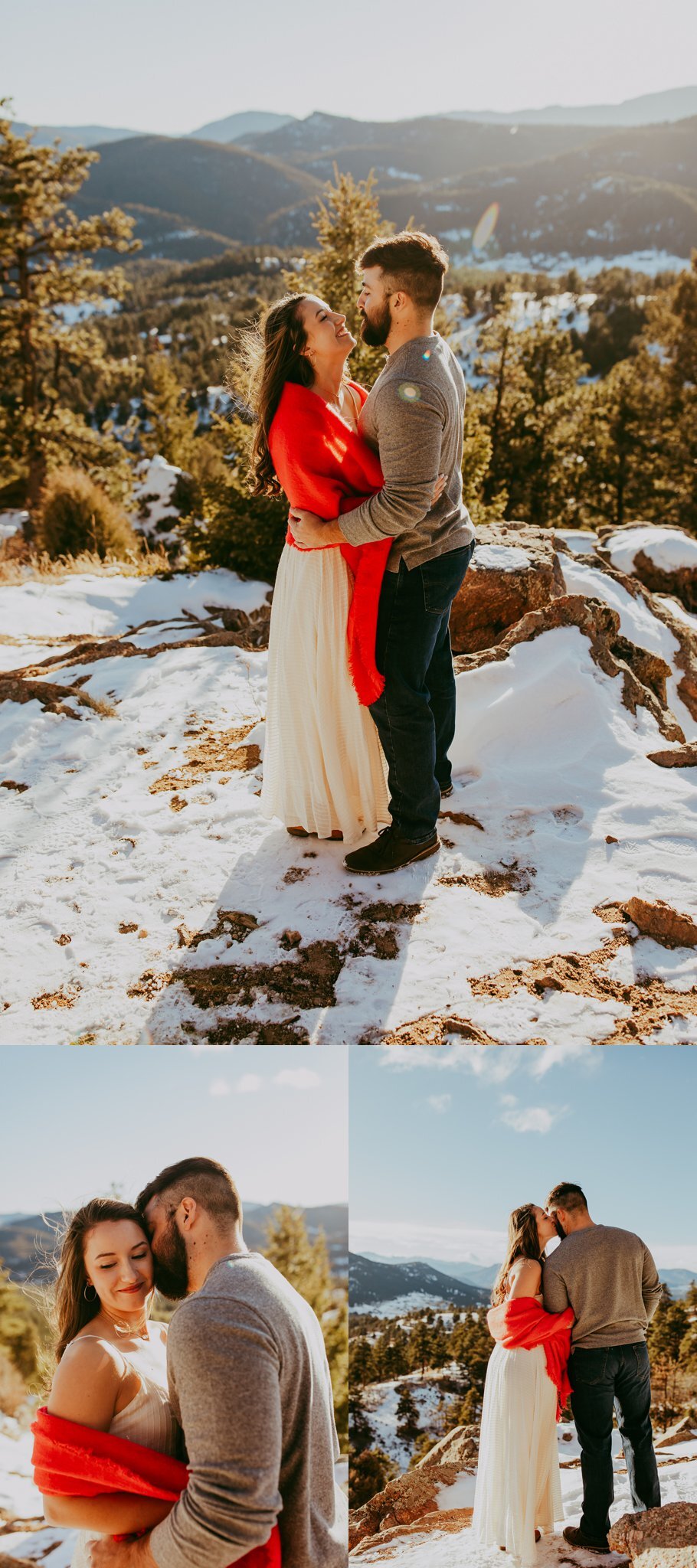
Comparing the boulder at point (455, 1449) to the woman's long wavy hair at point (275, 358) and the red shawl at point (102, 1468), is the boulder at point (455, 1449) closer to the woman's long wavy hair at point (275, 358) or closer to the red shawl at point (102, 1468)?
the red shawl at point (102, 1468)

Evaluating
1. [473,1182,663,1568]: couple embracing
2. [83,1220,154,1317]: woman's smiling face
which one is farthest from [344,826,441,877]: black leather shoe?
[83,1220,154,1317]: woman's smiling face

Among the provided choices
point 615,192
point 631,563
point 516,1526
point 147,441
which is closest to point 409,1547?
point 516,1526

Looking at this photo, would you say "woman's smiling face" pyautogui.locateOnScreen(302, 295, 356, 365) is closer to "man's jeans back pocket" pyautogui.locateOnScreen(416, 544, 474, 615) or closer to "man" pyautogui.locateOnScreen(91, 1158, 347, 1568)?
"man's jeans back pocket" pyautogui.locateOnScreen(416, 544, 474, 615)

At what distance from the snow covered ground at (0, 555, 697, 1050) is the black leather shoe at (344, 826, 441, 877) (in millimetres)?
73

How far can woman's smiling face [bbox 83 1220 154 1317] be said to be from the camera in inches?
85.9

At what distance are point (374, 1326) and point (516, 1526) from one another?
86cm

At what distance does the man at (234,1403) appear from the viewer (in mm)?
→ 1713

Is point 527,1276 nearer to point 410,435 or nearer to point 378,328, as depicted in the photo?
point 410,435

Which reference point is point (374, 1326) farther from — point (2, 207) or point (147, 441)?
point (147, 441)

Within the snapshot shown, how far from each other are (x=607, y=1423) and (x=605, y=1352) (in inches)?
10.0

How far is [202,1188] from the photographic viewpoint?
2.14 metres

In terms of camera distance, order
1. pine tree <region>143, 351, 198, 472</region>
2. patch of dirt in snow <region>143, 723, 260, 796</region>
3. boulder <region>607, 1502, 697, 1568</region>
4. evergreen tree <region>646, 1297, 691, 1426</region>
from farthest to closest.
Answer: pine tree <region>143, 351, 198, 472</region>, evergreen tree <region>646, 1297, 691, 1426</region>, patch of dirt in snow <region>143, 723, 260, 796</region>, boulder <region>607, 1502, 697, 1568</region>

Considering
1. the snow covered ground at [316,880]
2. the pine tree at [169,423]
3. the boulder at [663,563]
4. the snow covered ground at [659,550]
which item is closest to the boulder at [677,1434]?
the snow covered ground at [316,880]

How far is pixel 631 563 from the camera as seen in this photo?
816cm
